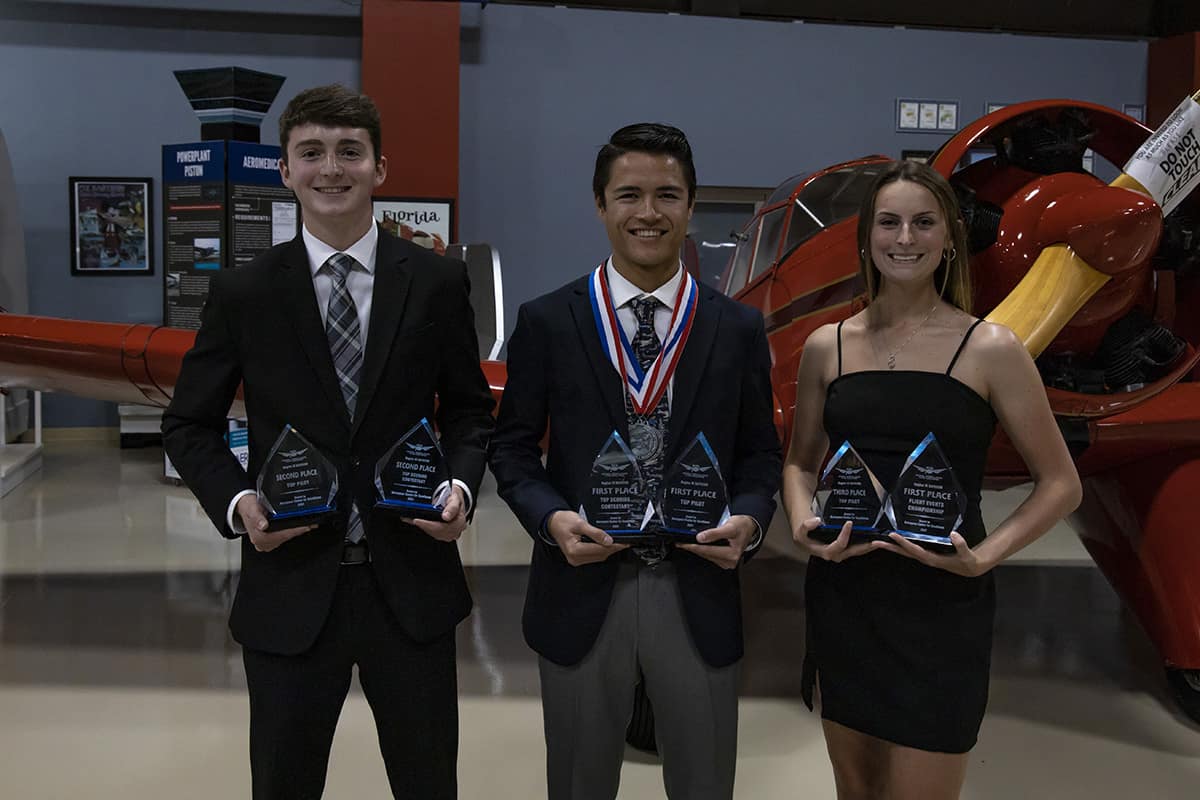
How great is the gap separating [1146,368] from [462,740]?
2.53m

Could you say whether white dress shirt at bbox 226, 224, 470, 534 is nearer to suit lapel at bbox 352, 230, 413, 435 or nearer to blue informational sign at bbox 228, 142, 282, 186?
suit lapel at bbox 352, 230, 413, 435

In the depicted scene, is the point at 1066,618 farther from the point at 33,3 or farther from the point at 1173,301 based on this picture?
the point at 33,3

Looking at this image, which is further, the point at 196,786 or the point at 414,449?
the point at 196,786

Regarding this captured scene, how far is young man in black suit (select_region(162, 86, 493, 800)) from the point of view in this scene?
1784mm

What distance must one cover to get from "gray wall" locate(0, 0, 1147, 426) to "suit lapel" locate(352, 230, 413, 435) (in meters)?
7.87

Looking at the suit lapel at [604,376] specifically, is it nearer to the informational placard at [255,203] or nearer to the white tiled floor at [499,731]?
the white tiled floor at [499,731]

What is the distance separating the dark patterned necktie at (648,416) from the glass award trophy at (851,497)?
297 millimetres

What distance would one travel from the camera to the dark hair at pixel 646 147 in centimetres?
175

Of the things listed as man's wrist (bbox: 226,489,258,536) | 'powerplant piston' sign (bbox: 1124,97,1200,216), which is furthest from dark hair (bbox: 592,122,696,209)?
'powerplant piston' sign (bbox: 1124,97,1200,216)

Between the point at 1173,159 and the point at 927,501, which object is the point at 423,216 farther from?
the point at 927,501

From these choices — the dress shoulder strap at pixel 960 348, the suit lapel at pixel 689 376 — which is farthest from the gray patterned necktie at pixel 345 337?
the dress shoulder strap at pixel 960 348

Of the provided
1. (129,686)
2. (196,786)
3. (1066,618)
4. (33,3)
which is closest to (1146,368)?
(1066,618)

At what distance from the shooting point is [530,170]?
31.5ft

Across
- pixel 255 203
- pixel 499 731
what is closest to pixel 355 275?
pixel 499 731
